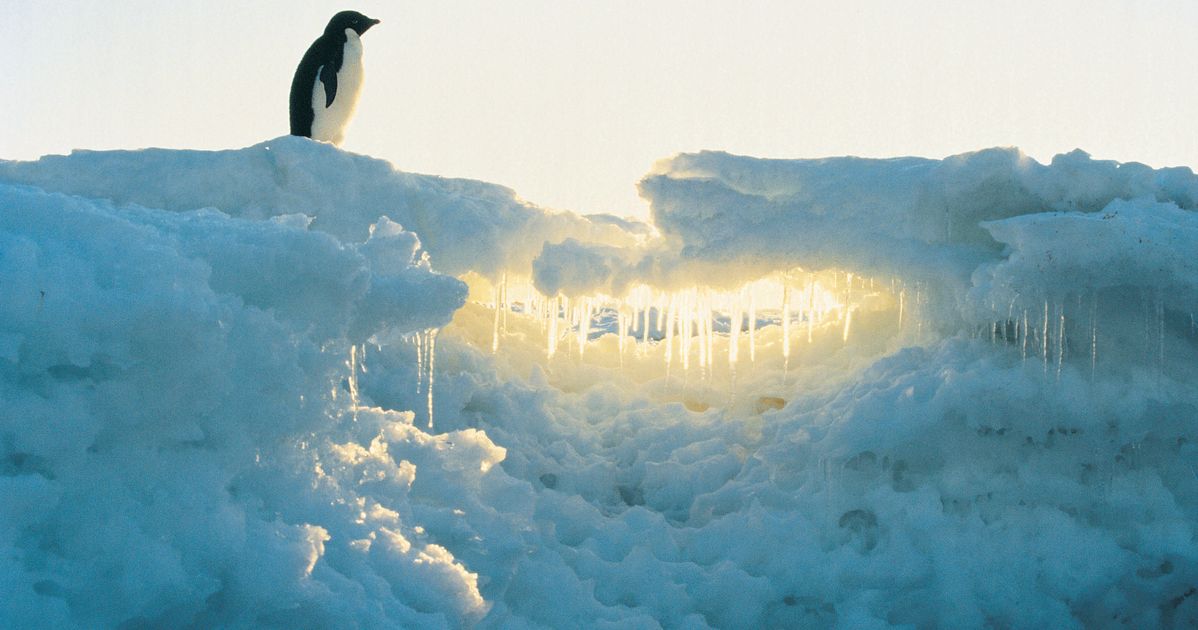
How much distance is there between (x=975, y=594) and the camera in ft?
14.6

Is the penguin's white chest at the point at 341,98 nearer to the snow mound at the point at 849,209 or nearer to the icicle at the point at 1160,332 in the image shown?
the snow mound at the point at 849,209

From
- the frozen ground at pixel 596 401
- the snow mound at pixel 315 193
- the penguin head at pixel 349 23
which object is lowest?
the frozen ground at pixel 596 401

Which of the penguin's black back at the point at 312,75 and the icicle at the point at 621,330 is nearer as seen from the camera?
the icicle at the point at 621,330

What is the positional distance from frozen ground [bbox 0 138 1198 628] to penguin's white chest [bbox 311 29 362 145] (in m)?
2.60

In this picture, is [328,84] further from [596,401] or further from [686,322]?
[686,322]

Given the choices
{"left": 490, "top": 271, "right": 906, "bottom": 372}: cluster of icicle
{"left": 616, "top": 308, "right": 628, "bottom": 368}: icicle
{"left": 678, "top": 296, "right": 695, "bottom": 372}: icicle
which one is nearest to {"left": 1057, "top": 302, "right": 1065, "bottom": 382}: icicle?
{"left": 490, "top": 271, "right": 906, "bottom": 372}: cluster of icicle

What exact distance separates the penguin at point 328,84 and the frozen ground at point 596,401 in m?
2.62

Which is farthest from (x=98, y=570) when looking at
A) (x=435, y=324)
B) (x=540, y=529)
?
(x=540, y=529)

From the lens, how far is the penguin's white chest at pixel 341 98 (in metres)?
8.37

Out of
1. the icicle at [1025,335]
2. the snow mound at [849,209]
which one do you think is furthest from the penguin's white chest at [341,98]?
the icicle at [1025,335]

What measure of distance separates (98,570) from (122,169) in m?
3.52

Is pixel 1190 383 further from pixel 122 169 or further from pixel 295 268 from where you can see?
pixel 122 169

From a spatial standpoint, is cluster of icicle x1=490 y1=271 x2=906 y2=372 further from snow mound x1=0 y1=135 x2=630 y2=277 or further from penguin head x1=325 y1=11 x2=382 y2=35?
penguin head x1=325 y1=11 x2=382 y2=35

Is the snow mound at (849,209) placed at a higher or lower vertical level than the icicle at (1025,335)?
higher
